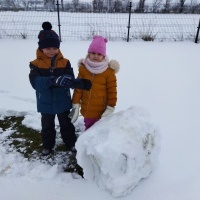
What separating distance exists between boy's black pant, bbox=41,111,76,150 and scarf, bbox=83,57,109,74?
21.6 inches

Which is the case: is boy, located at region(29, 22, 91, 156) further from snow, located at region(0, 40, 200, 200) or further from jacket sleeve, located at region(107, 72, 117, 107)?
snow, located at region(0, 40, 200, 200)

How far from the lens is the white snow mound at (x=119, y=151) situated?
6.50 feet

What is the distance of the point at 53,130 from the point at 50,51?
90 cm

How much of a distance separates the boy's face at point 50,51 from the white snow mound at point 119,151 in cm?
74

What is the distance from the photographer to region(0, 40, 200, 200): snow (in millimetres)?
2070

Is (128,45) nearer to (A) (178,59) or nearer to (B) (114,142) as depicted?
(A) (178,59)

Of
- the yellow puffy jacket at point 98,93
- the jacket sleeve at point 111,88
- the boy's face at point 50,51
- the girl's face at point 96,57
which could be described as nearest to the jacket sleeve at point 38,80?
the boy's face at point 50,51

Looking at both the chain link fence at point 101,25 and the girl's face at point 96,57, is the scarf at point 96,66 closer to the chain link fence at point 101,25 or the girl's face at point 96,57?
the girl's face at point 96,57

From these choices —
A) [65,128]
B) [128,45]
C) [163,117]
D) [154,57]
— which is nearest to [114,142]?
[65,128]

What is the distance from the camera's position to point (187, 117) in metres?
3.43

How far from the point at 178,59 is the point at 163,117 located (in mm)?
2672

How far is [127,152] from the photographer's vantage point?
6.55 feet

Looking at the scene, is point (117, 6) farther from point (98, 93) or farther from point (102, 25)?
point (98, 93)

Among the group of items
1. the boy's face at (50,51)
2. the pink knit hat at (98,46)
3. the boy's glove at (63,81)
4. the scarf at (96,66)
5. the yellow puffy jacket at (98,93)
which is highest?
the pink knit hat at (98,46)
